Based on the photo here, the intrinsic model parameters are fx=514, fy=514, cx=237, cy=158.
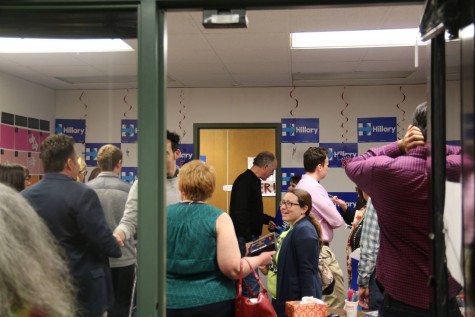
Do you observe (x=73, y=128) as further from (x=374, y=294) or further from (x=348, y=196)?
(x=348, y=196)

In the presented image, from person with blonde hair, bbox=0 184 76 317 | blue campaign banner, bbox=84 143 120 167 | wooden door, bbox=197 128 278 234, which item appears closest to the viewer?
person with blonde hair, bbox=0 184 76 317

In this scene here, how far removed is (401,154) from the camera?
206 cm

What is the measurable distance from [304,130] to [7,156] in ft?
16.9

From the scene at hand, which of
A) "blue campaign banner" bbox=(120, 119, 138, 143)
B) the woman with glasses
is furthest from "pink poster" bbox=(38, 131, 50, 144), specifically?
the woman with glasses

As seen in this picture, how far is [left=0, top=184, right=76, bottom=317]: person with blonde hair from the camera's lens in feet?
3.58

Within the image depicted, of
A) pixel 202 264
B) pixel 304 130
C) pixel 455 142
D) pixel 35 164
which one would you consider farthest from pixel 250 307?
pixel 304 130

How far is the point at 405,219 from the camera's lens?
6.30 feet

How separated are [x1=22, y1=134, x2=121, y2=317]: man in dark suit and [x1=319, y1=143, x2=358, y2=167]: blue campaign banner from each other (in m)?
5.14

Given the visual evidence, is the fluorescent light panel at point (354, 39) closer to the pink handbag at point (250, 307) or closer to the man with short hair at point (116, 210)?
the pink handbag at point (250, 307)

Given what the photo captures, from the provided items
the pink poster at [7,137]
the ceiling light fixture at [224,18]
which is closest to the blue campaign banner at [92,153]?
the pink poster at [7,137]

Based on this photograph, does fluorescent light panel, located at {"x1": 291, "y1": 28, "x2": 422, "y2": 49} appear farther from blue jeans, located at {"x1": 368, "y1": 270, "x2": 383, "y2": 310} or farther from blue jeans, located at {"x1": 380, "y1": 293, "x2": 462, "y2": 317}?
blue jeans, located at {"x1": 380, "y1": 293, "x2": 462, "y2": 317}

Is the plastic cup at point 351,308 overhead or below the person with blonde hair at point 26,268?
below

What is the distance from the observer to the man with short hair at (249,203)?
5.30m

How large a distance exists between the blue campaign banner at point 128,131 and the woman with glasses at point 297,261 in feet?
6.01
